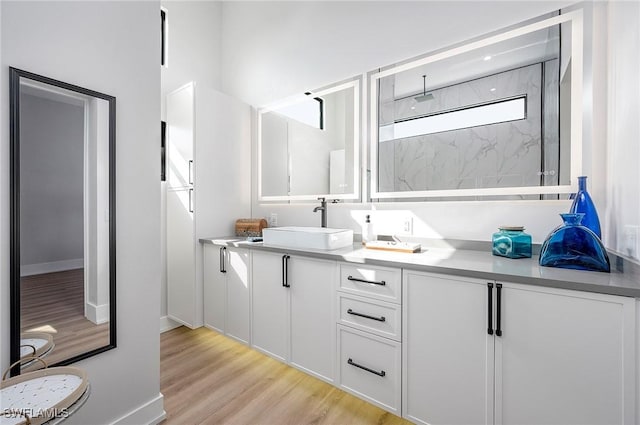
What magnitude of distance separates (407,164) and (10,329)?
2236 mm

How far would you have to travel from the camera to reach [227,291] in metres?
2.45

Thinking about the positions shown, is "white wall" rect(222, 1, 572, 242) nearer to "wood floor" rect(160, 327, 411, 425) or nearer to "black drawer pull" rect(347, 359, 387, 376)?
"black drawer pull" rect(347, 359, 387, 376)

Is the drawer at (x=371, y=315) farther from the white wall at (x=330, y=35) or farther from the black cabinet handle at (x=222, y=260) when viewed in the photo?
the white wall at (x=330, y=35)

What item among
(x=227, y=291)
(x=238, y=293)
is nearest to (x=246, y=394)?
(x=238, y=293)

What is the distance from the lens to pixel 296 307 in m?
1.98

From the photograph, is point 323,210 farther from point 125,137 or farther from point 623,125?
point 623,125

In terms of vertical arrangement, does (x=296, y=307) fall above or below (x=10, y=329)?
below

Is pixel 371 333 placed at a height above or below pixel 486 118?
below

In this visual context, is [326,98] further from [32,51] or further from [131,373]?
[131,373]

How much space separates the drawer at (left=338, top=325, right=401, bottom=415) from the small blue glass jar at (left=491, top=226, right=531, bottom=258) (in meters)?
0.77

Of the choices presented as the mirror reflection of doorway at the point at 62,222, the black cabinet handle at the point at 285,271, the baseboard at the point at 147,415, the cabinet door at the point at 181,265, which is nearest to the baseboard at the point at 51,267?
the mirror reflection of doorway at the point at 62,222

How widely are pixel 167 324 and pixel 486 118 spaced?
317 cm

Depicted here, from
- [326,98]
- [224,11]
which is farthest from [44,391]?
[224,11]

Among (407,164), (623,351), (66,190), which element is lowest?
(623,351)
